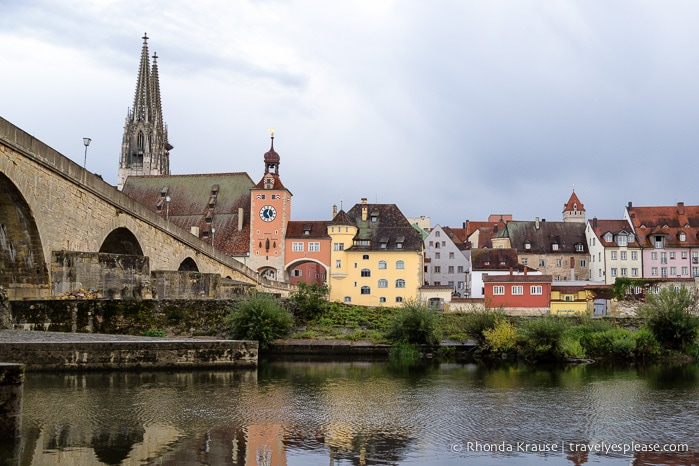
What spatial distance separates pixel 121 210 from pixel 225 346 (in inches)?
571

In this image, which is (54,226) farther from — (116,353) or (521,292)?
(521,292)

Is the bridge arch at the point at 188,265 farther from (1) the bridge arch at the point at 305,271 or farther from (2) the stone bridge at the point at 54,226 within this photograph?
(1) the bridge arch at the point at 305,271

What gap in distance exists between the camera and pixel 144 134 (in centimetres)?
11531

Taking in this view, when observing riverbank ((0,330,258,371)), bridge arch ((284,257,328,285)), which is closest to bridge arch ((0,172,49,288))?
riverbank ((0,330,258,371))

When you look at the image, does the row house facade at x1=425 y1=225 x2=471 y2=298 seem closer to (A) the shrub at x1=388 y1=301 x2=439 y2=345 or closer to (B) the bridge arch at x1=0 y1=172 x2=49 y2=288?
(A) the shrub at x1=388 y1=301 x2=439 y2=345

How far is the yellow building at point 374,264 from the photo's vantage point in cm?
7650

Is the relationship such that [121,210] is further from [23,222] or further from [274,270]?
[274,270]

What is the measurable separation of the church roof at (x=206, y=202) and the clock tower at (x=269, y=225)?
191cm

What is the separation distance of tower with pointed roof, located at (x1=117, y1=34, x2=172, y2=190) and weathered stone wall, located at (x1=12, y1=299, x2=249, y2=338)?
8679cm

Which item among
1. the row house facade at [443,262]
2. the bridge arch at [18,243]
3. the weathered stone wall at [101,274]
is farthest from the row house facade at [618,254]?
the bridge arch at [18,243]

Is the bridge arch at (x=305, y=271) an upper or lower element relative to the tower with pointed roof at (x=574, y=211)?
lower

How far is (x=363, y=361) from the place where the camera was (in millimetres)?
29094

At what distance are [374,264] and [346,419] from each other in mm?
63549

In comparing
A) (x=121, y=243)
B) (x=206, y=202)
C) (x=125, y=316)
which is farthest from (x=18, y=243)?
(x=206, y=202)
